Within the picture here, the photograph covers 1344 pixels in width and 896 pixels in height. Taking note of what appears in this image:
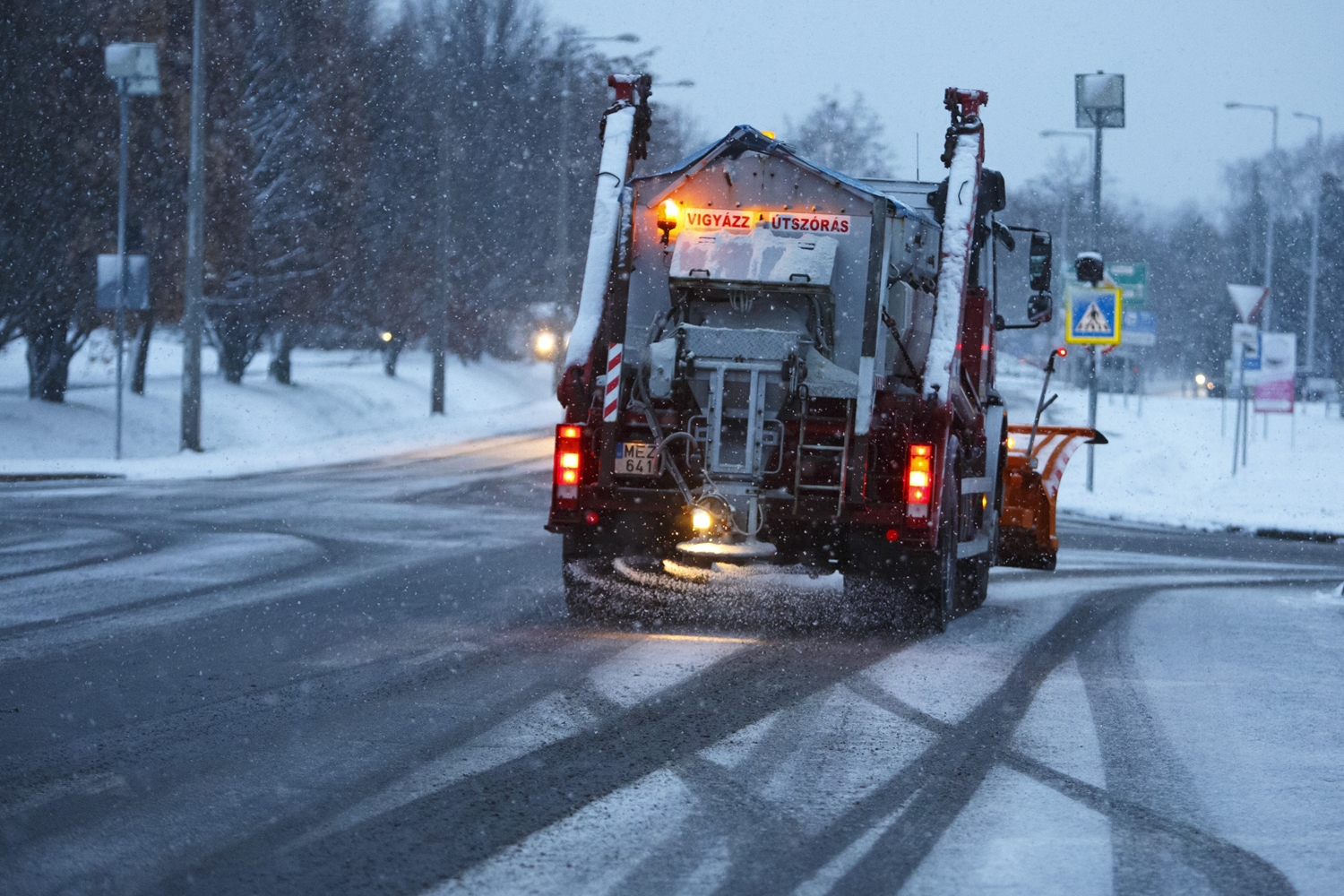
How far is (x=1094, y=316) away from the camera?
74.3ft

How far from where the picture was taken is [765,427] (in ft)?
31.9

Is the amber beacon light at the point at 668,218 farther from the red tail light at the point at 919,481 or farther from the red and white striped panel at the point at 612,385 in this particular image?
the red tail light at the point at 919,481

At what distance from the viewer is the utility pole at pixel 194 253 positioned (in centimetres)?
2733

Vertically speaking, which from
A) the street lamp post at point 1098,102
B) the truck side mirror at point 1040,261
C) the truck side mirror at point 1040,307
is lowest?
the truck side mirror at point 1040,307

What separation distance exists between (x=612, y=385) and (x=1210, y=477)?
22.6 meters

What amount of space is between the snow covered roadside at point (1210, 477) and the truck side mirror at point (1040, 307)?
1016cm

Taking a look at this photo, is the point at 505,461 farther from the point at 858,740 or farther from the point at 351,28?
the point at 858,740

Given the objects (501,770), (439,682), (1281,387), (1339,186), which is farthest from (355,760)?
(1339,186)

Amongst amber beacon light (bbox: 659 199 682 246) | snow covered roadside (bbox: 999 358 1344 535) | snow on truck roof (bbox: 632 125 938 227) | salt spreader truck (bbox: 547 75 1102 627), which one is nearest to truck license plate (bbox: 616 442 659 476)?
salt spreader truck (bbox: 547 75 1102 627)

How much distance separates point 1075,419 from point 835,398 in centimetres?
4372

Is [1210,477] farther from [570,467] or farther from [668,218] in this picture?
[570,467]

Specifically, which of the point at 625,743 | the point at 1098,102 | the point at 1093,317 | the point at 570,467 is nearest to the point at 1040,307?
the point at 570,467

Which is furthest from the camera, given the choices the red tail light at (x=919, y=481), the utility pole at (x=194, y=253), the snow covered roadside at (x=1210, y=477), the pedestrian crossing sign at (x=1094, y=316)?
the utility pole at (x=194, y=253)

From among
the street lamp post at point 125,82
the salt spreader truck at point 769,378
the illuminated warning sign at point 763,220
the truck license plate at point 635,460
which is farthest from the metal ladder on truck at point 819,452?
the street lamp post at point 125,82
